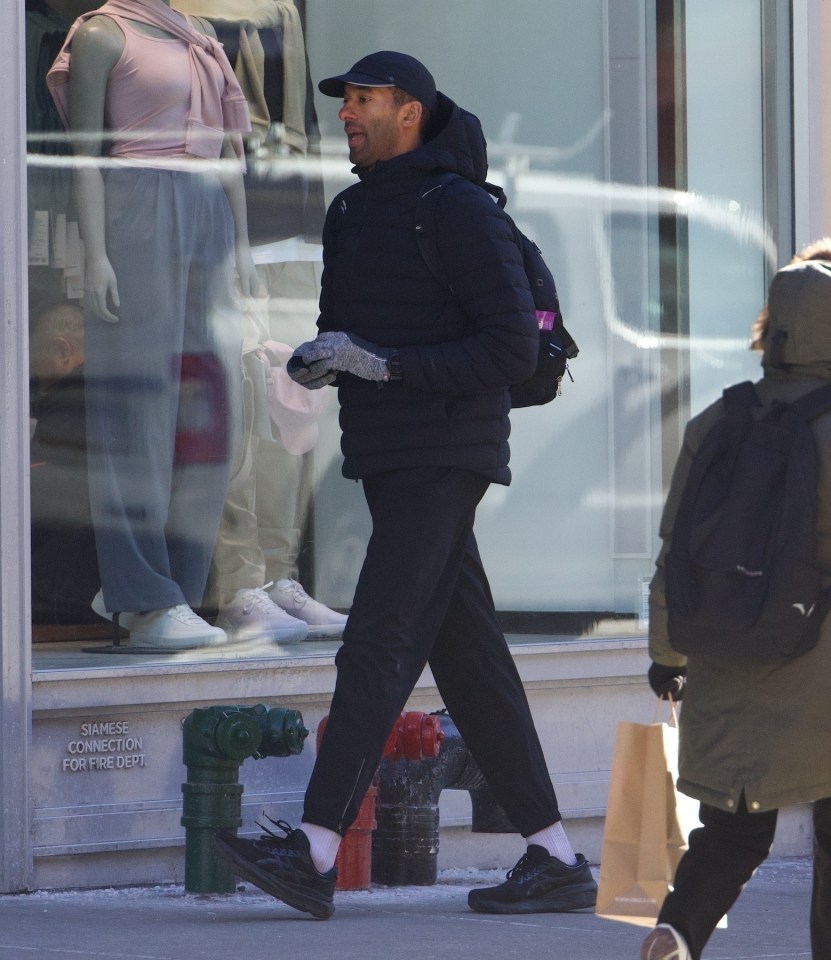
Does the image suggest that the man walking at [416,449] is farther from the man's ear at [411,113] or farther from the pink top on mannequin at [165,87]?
the pink top on mannequin at [165,87]

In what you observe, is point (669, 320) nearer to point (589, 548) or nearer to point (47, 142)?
point (589, 548)

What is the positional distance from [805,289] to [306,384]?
1.48 metres

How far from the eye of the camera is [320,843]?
4.61 m

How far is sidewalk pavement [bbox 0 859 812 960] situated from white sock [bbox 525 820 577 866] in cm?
15

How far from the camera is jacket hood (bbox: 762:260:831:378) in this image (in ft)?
12.3

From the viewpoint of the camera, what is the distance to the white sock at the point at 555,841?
498 centimetres

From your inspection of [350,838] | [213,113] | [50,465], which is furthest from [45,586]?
[213,113]

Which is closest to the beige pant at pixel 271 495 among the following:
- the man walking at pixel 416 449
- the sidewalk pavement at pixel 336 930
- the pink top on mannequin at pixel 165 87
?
the pink top on mannequin at pixel 165 87

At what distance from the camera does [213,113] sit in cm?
617

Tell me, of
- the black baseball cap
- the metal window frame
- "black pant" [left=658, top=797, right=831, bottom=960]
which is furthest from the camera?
the metal window frame

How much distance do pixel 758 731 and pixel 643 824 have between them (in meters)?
0.46

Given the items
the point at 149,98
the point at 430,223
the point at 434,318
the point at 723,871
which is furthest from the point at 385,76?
the point at 723,871

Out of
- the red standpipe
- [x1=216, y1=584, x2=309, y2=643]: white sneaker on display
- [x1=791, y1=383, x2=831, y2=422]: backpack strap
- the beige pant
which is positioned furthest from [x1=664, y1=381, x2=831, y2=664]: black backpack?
the beige pant

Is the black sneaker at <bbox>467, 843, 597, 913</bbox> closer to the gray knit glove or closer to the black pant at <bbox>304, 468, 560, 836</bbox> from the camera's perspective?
the black pant at <bbox>304, 468, 560, 836</bbox>
